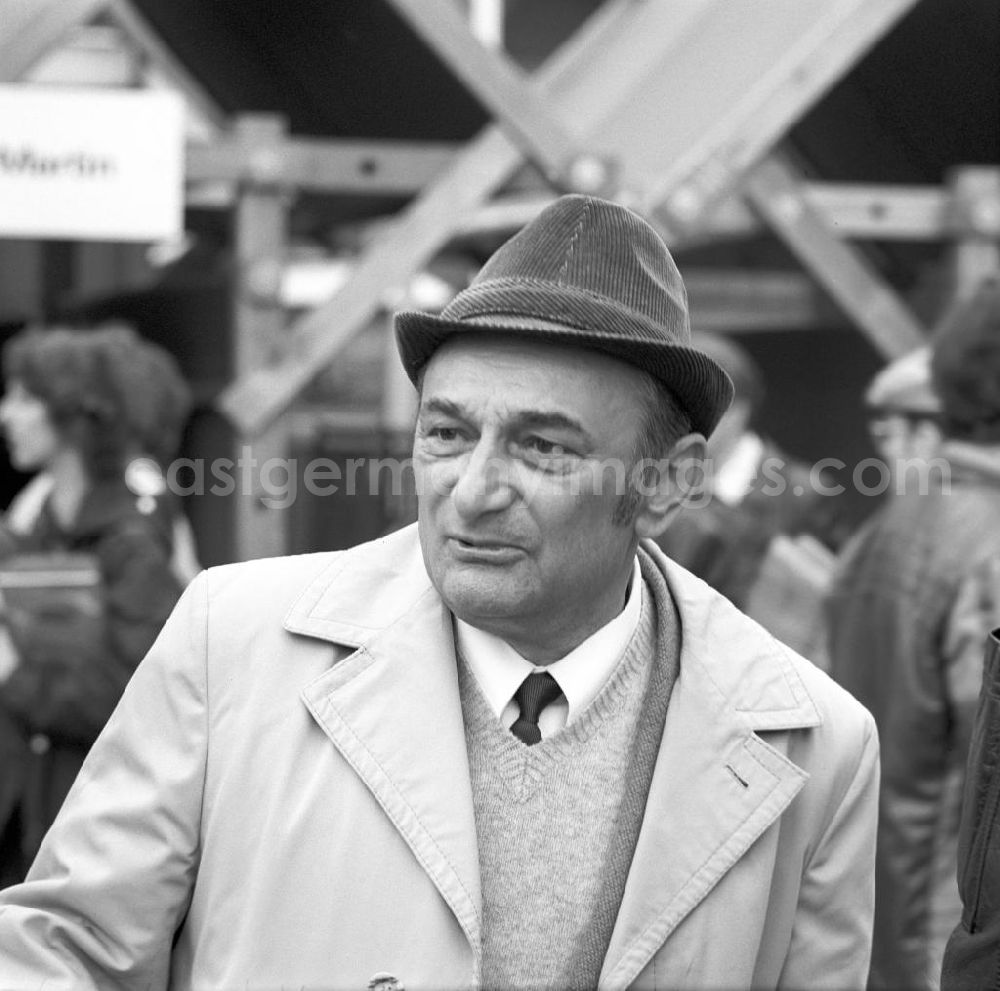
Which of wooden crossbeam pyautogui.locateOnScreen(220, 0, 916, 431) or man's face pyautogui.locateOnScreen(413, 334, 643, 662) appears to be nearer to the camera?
man's face pyautogui.locateOnScreen(413, 334, 643, 662)

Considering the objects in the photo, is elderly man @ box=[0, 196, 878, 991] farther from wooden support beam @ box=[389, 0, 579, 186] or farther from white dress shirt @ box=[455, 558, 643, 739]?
wooden support beam @ box=[389, 0, 579, 186]

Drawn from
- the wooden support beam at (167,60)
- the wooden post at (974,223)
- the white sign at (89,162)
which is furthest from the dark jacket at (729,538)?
the wooden support beam at (167,60)

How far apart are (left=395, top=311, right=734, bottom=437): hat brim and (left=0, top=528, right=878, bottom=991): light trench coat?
0.29 metres

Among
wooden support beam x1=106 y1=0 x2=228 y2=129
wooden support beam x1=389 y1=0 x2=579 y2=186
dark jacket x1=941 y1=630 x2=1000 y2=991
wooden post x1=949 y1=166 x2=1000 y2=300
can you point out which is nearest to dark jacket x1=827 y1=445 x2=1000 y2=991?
dark jacket x1=941 y1=630 x2=1000 y2=991

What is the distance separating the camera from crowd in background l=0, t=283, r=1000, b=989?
11.9 feet

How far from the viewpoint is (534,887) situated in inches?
84.6

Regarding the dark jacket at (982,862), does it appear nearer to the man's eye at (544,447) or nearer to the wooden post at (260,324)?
the man's eye at (544,447)

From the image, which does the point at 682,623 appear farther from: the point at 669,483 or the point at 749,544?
the point at 749,544

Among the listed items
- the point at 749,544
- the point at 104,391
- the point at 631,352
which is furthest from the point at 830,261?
the point at 631,352

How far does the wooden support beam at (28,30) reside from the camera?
4621 millimetres

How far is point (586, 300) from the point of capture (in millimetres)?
2184

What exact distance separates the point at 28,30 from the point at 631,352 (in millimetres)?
2989

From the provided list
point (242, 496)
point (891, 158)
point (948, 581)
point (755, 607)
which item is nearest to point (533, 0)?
point (891, 158)

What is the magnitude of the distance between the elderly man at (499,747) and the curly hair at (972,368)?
1.51 m
